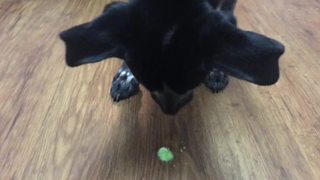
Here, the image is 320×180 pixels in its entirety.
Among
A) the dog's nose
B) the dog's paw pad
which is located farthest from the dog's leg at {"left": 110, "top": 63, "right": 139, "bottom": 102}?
the dog's nose

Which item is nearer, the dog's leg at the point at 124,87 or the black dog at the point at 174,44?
the black dog at the point at 174,44

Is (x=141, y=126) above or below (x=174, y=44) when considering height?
below

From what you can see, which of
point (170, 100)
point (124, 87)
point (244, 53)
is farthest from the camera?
point (124, 87)

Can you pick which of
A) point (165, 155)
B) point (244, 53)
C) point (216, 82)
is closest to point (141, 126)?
point (165, 155)

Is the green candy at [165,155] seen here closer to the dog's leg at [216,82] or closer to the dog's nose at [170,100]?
the dog's nose at [170,100]

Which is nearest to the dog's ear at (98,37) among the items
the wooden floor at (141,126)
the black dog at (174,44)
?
the black dog at (174,44)

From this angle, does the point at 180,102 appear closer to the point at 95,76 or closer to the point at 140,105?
the point at 140,105

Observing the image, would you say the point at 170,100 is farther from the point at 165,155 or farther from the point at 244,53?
the point at 244,53
